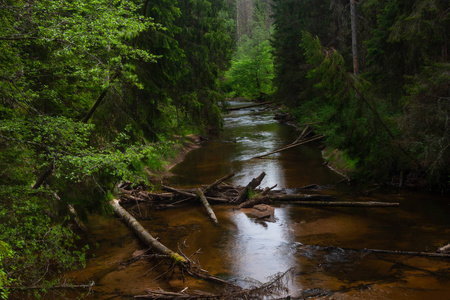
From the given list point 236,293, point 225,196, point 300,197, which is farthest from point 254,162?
point 236,293

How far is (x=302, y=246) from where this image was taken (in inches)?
360

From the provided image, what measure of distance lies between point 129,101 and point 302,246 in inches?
230

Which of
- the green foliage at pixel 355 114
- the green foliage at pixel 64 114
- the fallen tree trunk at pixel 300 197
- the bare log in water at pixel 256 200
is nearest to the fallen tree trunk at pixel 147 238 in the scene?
the green foliage at pixel 64 114

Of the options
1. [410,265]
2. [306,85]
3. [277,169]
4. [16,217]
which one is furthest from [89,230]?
[306,85]

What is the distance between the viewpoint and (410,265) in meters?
7.67

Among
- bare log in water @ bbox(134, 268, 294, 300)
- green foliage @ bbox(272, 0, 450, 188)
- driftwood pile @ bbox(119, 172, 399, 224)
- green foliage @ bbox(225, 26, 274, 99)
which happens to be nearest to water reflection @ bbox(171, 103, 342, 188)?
driftwood pile @ bbox(119, 172, 399, 224)

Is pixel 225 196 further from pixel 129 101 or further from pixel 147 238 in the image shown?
pixel 129 101

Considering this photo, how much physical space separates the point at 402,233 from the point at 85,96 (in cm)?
847

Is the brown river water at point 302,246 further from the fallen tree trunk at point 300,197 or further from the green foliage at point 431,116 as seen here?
the green foliage at point 431,116

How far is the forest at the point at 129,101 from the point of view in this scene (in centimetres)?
578

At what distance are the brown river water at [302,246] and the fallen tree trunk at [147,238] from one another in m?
0.24

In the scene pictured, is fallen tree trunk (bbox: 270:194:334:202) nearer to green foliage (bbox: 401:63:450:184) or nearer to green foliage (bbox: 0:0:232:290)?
green foliage (bbox: 401:63:450:184)

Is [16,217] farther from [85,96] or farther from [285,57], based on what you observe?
[285,57]

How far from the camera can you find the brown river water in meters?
7.08
